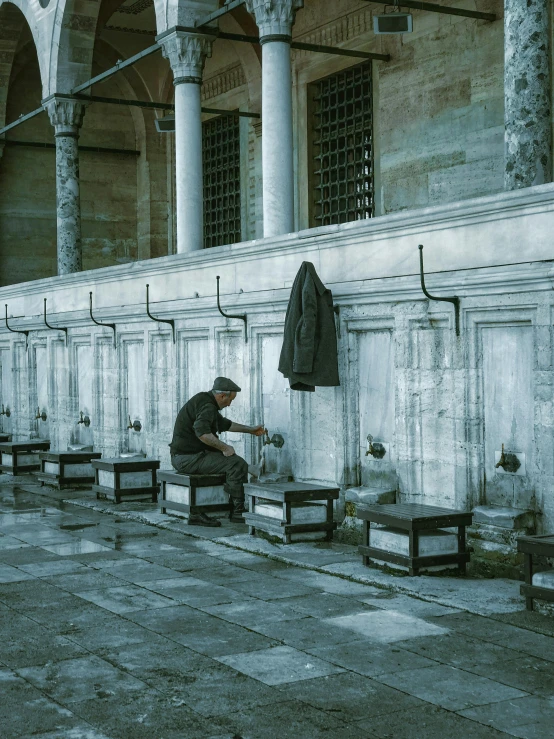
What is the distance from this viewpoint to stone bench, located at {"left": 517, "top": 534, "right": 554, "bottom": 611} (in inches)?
266

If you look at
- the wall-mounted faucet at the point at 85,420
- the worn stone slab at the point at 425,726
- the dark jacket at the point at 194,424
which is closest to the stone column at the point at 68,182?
the wall-mounted faucet at the point at 85,420

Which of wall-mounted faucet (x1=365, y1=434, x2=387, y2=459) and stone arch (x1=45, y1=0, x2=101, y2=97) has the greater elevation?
stone arch (x1=45, y1=0, x2=101, y2=97)

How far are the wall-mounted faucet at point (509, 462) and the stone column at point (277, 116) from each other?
17.1 ft

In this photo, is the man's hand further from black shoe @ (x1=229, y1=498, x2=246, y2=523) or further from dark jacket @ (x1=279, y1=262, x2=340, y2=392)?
dark jacket @ (x1=279, y1=262, x2=340, y2=392)

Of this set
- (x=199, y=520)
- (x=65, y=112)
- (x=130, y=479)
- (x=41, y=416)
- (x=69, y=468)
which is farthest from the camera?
(x=65, y=112)

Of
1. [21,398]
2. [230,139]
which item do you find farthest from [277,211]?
[230,139]

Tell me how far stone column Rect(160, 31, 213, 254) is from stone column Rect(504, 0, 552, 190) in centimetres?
606

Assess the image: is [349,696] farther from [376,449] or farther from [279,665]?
[376,449]

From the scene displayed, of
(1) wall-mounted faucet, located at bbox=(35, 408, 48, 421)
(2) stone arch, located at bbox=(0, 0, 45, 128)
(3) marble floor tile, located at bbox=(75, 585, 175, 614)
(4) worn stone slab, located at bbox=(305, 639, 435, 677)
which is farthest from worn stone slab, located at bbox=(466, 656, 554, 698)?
(2) stone arch, located at bbox=(0, 0, 45, 128)

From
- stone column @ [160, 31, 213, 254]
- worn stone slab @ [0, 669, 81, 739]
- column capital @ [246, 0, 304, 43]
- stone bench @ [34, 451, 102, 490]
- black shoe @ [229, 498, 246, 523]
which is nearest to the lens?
worn stone slab @ [0, 669, 81, 739]

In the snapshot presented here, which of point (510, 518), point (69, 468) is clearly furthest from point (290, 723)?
point (69, 468)

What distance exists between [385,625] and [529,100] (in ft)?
16.5

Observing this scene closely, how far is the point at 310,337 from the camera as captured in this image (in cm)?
973

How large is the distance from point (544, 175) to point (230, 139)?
45.9 ft
